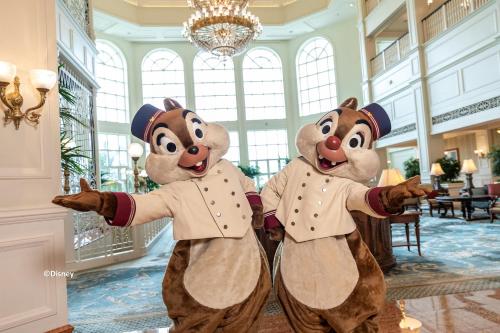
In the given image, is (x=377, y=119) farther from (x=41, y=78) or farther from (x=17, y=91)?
(x=17, y=91)

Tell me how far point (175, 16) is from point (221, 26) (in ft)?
26.2

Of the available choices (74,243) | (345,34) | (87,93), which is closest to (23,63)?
(74,243)

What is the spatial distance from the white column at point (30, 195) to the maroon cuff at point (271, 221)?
169 centimetres

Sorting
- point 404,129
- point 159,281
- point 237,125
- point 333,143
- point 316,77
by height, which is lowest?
point 159,281

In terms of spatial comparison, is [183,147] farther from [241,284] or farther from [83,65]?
[83,65]

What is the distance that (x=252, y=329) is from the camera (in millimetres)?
1682

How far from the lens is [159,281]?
14.4ft

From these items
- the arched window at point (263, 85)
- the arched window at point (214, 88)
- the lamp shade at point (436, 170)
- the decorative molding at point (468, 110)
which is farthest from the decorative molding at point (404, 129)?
the arched window at point (214, 88)

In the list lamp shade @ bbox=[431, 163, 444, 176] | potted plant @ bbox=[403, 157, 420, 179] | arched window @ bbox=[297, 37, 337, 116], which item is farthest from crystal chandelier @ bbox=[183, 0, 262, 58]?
arched window @ bbox=[297, 37, 337, 116]

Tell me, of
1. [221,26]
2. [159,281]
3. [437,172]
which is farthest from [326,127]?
[437,172]

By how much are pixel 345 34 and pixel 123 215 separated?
50.8 feet

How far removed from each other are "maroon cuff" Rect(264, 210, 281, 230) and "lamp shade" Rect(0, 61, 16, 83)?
6.55ft

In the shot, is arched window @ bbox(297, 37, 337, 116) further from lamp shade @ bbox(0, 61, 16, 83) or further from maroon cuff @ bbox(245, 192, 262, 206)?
maroon cuff @ bbox(245, 192, 262, 206)

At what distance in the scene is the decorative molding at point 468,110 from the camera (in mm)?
7857
